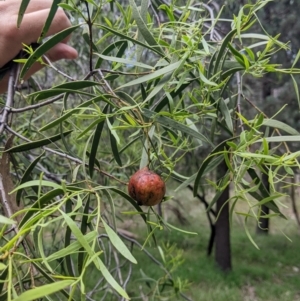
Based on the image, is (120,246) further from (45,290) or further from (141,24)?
(141,24)

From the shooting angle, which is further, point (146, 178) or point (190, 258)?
point (190, 258)

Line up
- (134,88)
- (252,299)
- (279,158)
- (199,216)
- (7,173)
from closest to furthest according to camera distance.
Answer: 1. (279,158)
2. (7,173)
3. (134,88)
4. (252,299)
5. (199,216)

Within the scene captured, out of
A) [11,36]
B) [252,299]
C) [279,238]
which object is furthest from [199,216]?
[11,36]

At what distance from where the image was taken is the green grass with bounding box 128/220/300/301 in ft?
11.7

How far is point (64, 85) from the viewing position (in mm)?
469

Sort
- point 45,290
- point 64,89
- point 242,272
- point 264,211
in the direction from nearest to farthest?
1. point 45,290
2. point 64,89
3. point 264,211
4. point 242,272

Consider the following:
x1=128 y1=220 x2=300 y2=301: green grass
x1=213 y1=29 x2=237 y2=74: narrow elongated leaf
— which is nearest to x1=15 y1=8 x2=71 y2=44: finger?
x1=213 y1=29 x2=237 y2=74: narrow elongated leaf

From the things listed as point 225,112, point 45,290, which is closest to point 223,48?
point 225,112

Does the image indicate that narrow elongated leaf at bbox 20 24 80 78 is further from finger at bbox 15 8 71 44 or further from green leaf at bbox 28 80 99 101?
finger at bbox 15 8 71 44

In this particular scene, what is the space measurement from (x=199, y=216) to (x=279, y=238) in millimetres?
1241

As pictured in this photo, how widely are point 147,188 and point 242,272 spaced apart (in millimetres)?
4078

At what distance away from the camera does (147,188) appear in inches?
17.8

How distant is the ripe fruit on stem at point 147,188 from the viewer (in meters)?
0.45

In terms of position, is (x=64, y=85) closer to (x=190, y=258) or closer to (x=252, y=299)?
(x=252, y=299)
